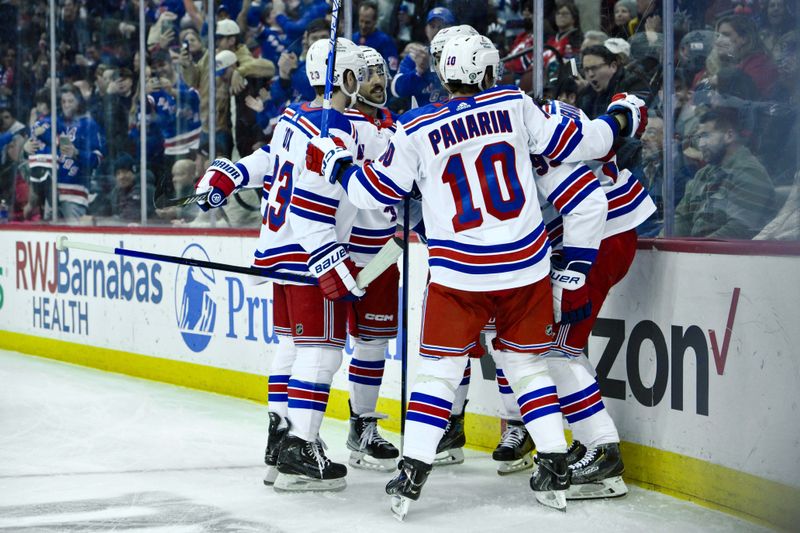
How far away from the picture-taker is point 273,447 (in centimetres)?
378

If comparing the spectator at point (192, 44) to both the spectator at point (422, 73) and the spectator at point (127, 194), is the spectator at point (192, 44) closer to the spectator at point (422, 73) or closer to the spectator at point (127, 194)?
the spectator at point (127, 194)

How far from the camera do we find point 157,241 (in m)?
6.34

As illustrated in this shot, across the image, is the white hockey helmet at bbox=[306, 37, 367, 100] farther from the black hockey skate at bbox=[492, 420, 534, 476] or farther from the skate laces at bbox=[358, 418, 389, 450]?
the black hockey skate at bbox=[492, 420, 534, 476]

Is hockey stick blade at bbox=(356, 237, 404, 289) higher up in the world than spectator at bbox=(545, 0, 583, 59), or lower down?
lower down

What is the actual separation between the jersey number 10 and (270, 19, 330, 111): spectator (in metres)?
2.83

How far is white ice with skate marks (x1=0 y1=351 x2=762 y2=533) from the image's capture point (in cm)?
326

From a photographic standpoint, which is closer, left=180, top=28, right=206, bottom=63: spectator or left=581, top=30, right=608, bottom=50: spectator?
left=581, top=30, right=608, bottom=50: spectator

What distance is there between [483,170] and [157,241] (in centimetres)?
345

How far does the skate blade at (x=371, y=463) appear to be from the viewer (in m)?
3.99

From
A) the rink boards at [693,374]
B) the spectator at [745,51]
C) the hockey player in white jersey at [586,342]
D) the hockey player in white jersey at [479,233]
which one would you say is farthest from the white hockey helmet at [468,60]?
the spectator at [745,51]

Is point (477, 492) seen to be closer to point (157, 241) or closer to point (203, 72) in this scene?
point (157, 241)

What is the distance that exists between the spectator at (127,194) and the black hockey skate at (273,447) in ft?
10.3

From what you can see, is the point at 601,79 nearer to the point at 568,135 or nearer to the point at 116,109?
the point at 568,135

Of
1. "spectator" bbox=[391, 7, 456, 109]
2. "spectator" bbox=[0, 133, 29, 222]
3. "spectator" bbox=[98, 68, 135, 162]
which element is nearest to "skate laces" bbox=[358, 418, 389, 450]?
"spectator" bbox=[391, 7, 456, 109]
